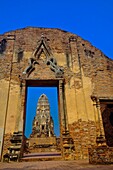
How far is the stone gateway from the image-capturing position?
7.03 meters

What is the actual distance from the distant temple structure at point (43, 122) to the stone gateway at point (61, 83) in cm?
1400

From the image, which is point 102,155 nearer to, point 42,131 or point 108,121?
point 108,121

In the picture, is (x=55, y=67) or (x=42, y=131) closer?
(x=55, y=67)

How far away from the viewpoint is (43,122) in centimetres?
2584

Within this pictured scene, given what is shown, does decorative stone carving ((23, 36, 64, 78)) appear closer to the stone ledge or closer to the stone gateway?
the stone gateway

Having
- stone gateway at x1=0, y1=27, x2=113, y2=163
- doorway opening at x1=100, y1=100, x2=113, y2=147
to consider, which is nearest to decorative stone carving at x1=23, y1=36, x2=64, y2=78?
stone gateway at x1=0, y1=27, x2=113, y2=163

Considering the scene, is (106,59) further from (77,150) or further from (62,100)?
(77,150)

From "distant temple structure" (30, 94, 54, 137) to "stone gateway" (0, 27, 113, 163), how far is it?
14000mm

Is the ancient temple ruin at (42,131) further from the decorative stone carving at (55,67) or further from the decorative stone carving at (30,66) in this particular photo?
the decorative stone carving at (55,67)

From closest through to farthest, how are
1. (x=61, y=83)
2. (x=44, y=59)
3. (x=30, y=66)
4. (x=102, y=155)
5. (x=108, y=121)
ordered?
(x=102, y=155)
(x=61, y=83)
(x=30, y=66)
(x=44, y=59)
(x=108, y=121)

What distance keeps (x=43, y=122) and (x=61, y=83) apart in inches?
740

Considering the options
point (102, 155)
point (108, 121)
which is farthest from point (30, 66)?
point (108, 121)

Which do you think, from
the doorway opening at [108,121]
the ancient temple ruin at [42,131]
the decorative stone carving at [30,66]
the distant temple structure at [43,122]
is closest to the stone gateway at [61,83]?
the decorative stone carving at [30,66]

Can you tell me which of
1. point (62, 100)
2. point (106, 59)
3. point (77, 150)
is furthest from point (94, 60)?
point (77, 150)
